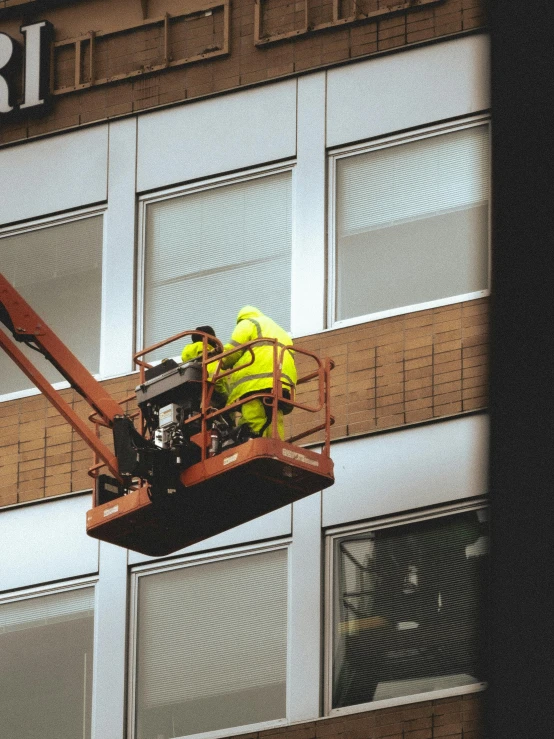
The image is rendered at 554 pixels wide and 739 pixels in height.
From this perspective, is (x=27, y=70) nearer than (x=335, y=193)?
No

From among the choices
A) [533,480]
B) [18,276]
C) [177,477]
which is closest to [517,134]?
[533,480]

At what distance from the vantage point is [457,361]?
2144cm

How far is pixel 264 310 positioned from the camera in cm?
2288

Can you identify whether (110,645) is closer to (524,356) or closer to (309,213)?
(309,213)

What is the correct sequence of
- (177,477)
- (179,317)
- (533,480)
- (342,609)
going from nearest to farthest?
(533,480) < (177,477) < (342,609) < (179,317)

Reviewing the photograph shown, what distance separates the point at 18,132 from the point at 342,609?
6973mm

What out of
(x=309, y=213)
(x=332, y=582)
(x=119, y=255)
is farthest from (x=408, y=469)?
(x=119, y=255)

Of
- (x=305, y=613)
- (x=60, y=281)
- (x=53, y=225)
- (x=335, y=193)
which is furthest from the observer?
(x=53, y=225)

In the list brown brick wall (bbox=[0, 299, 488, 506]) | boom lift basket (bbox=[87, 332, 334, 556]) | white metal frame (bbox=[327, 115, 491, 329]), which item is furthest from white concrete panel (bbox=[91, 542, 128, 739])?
white metal frame (bbox=[327, 115, 491, 329])

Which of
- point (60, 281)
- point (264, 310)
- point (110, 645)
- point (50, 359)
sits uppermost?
point (60, 281)

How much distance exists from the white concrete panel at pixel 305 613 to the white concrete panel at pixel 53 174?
4.59 meters

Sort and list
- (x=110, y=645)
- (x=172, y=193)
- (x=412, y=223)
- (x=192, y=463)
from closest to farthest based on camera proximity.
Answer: (x=192, y=463), (x=110, y=645), (x=412, y=223), (x=172, y=193)

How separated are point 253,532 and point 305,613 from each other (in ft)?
3.47

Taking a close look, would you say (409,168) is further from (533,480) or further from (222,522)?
(533,480)
